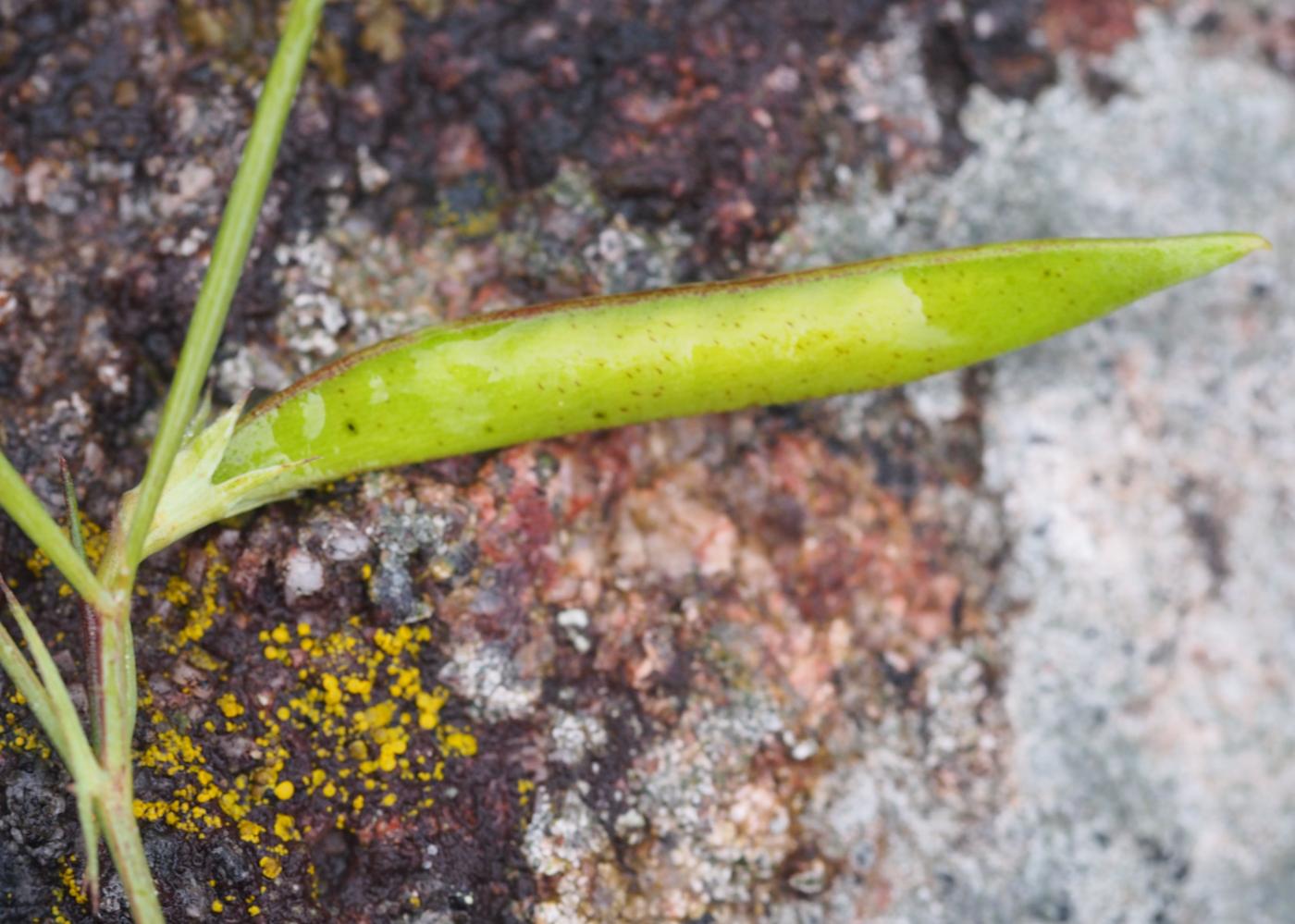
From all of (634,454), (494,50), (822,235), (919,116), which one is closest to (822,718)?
(634,454)

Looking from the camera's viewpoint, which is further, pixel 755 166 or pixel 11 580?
pixel 755 166

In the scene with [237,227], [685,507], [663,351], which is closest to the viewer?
[237,227]

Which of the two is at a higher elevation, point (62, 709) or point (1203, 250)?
point (1203, 250)

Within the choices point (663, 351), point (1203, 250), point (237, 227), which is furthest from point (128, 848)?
point (1203, 250)

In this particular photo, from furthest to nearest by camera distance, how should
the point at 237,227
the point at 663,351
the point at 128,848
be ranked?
the point at 663,351 → the point at 237,227 → the point at 128,848

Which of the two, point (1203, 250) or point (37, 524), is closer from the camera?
point (37, 524)

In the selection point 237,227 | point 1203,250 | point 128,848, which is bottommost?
point 128,848

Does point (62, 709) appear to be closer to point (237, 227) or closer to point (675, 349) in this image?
point (237, 227)

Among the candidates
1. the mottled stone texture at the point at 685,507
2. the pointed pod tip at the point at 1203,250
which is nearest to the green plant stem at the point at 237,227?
the mottled stone texture at the point at 685,507

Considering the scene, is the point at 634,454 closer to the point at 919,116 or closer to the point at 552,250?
the point at 552,250
